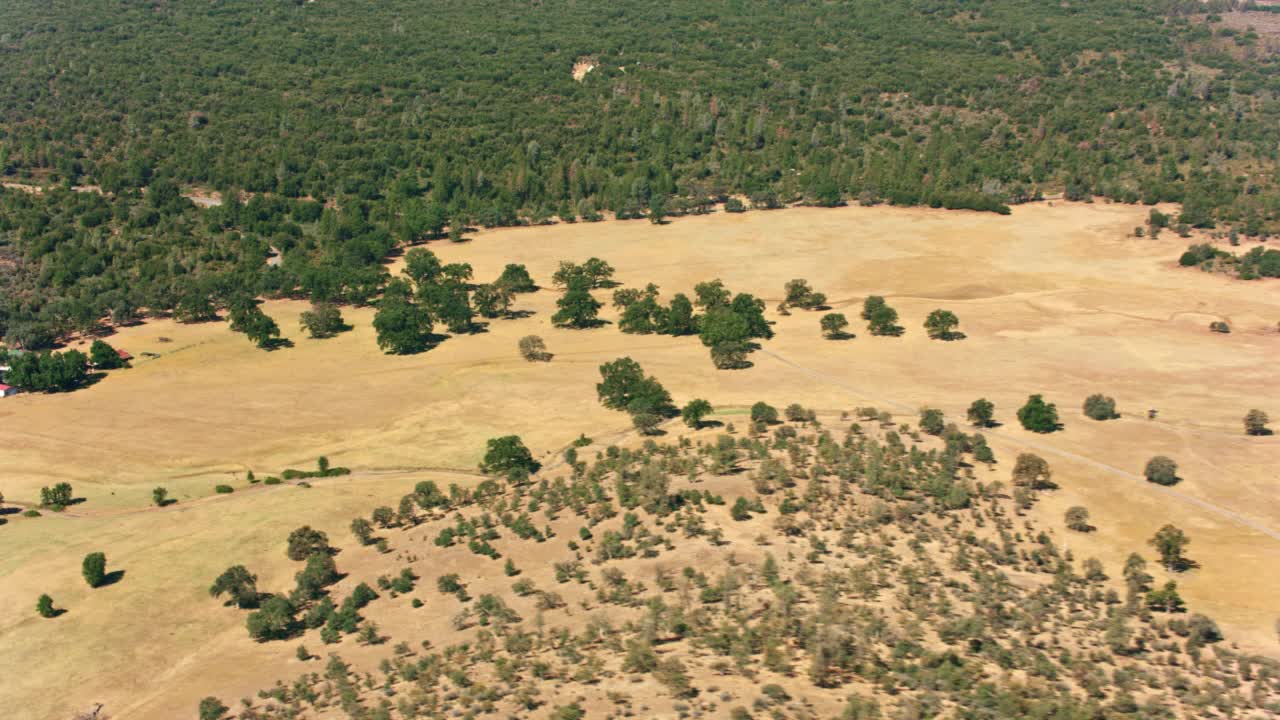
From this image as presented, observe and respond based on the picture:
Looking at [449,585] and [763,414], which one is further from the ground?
[763,414]

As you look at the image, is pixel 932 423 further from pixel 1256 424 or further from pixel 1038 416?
pixel 1256 424

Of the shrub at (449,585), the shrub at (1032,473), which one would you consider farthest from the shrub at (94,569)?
the shrub at (1032,473)

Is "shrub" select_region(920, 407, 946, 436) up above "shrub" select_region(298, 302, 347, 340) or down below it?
below

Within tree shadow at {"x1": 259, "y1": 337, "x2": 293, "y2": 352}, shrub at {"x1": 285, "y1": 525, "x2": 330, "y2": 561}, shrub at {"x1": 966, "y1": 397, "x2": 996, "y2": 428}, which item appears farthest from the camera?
tree shadow at {"x1": 259, "y1": 337, "x2": 293, "y2": 352}

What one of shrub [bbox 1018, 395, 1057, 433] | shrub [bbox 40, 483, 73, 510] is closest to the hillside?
shrub [bbox 1018, 395, 1057, 433]

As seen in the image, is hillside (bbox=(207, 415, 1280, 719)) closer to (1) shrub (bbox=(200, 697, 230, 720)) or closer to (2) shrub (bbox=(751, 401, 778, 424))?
(1) shrub (bbox=(200, 697, 230, 720))

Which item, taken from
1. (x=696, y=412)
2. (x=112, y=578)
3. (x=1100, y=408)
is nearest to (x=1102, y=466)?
(x=1100, y=408)

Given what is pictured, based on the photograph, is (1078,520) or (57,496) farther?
(57,496)
